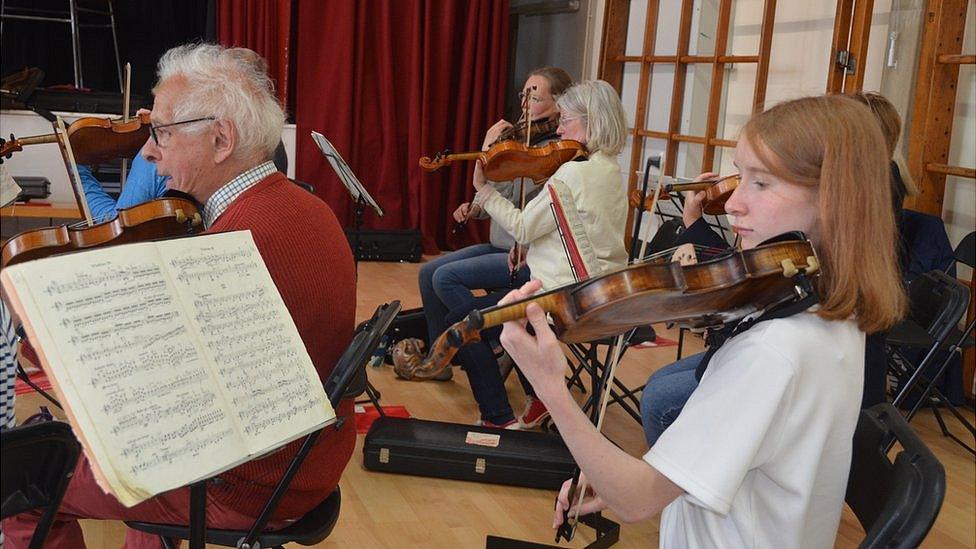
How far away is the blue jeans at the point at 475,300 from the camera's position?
3.19 meters

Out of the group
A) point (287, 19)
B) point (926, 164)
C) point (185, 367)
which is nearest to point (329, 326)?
point (185, 367)

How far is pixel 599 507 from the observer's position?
60.8 inches

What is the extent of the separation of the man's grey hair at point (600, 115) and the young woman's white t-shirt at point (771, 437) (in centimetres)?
197

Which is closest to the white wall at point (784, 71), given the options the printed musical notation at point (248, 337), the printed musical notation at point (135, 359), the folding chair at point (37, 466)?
the printed musical notation at point (248, 337)

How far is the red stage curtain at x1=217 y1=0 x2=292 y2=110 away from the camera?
584 centimetres

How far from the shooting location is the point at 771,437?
3.78ft

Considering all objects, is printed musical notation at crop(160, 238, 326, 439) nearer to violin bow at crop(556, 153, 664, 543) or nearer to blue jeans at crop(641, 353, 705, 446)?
violin bow at crop(556, 153, 664, 543)

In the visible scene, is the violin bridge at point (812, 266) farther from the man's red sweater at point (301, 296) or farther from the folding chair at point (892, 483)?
the man's red sweater at point (301, 296)

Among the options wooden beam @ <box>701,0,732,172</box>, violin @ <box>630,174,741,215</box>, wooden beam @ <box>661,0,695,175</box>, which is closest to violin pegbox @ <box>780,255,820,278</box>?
violin @ <box>630,174,741,215</box>

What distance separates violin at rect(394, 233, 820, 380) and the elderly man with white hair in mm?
452

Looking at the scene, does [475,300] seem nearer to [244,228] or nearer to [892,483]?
[244,228]

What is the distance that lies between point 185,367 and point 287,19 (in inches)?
205

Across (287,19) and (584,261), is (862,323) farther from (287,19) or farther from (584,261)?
(287,19)

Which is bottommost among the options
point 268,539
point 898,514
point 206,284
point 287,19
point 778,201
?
point 268,539
